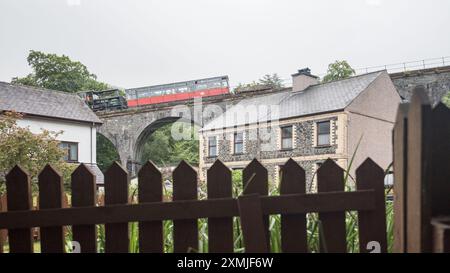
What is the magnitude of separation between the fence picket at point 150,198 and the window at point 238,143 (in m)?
5.67

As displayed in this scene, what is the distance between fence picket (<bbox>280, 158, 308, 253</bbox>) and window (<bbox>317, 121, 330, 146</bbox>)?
5557 mm

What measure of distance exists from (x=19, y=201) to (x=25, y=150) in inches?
142

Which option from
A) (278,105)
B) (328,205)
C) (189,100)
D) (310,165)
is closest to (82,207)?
(328,205)

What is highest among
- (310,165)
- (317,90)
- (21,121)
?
(317,90)

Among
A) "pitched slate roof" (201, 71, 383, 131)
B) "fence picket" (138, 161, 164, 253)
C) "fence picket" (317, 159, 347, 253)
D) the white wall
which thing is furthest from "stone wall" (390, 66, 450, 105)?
the white wall

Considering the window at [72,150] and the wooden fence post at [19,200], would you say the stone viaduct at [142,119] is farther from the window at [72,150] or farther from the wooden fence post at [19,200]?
the wooden fence post at [19,200]

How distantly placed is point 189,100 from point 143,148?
1.16 m

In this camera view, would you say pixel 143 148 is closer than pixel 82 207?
No

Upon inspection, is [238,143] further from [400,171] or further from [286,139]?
[400,171]

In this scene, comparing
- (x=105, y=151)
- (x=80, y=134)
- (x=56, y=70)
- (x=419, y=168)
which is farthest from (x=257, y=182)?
(x=105, y=151)

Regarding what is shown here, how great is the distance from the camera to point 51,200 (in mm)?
771

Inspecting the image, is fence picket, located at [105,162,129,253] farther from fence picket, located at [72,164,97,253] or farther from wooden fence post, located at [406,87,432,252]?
wooden fence post, located at [406,87,432,252]

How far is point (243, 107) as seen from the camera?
6.55 metres

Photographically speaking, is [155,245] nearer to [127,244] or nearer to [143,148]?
[127,244]
